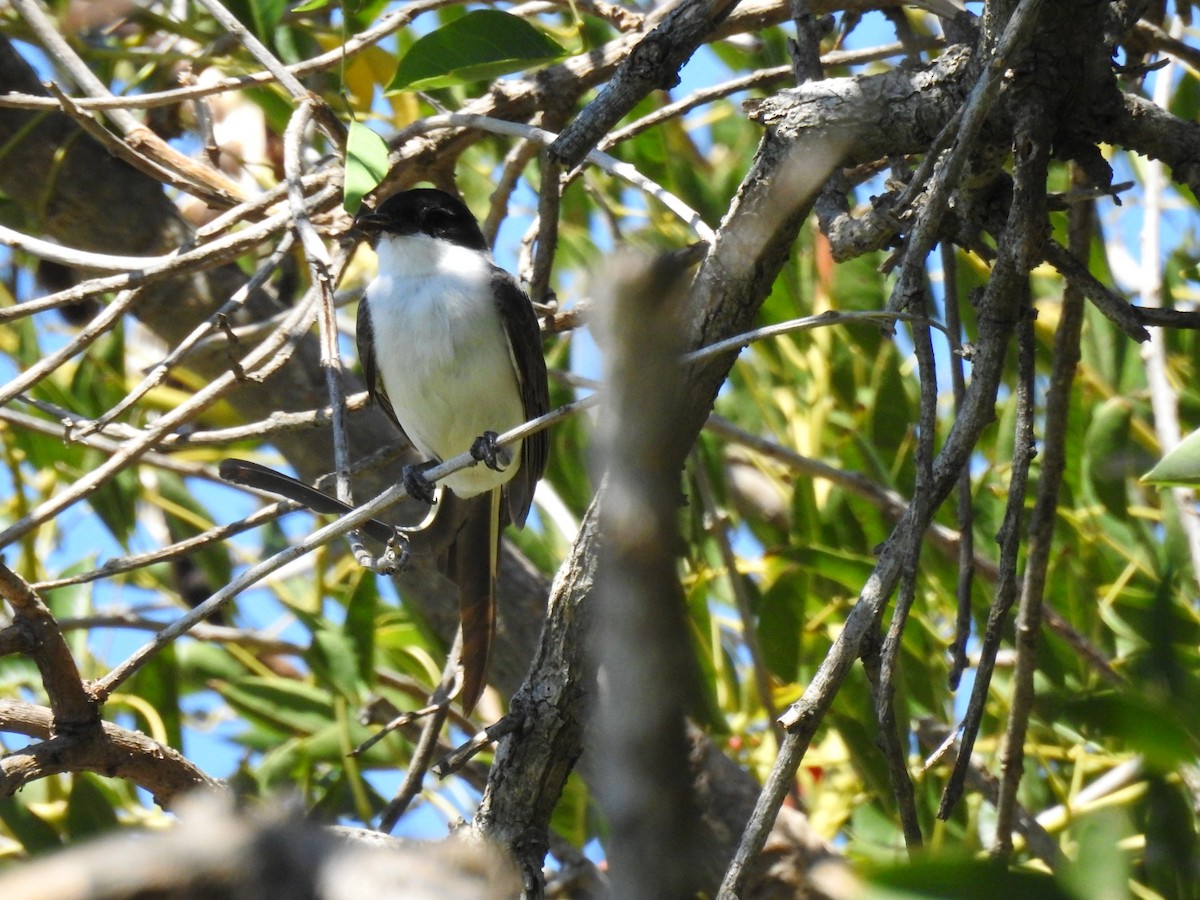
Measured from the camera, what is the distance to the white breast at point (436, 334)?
159 inches

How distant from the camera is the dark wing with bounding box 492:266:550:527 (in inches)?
153

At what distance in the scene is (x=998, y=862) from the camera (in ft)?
2.46

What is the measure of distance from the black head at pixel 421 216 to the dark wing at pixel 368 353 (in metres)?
0.31

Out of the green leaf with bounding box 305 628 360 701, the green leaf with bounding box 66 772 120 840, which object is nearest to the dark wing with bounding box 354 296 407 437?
the green leaf with bounding box 305 628 360 701

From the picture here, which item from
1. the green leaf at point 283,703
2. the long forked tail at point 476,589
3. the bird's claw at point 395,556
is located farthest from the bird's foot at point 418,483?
the green leaf at point 283,703

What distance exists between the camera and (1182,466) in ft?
5.60

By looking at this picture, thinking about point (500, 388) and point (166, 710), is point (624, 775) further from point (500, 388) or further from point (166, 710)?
point (500, 388)

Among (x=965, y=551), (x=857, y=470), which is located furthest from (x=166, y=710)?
(x=965, y=551)

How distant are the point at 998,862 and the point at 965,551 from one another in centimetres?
140

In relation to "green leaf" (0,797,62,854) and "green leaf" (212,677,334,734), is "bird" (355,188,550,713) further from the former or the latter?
"green leaf" (0,797,62,854)

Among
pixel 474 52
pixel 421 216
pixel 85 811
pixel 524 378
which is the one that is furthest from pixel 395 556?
pixel 421 216

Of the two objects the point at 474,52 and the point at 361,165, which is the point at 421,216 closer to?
the point at 474,52

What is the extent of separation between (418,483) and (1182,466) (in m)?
1.45

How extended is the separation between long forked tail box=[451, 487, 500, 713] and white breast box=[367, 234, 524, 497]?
0.25 m
